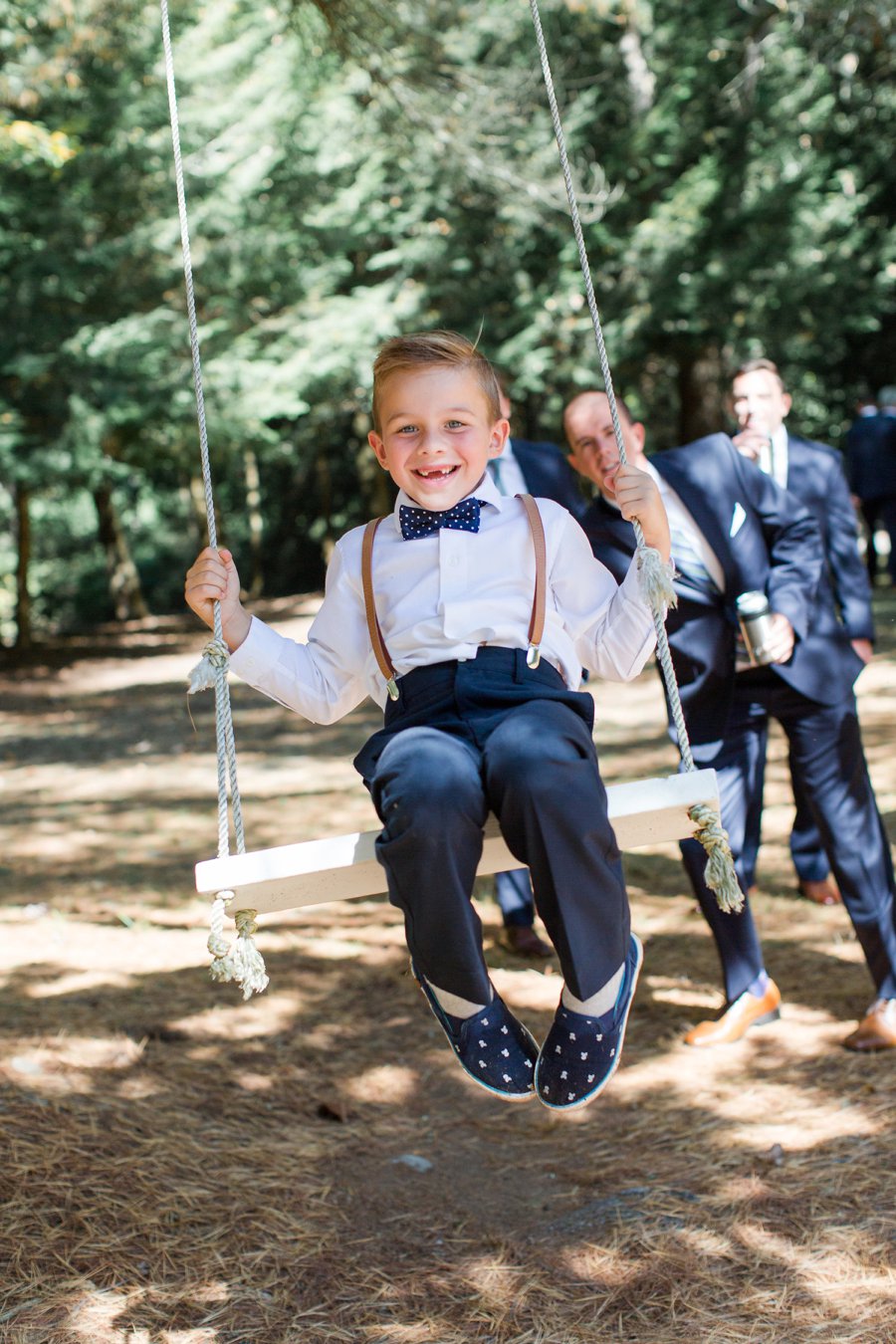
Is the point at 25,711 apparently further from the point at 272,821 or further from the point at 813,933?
the point at 813,933

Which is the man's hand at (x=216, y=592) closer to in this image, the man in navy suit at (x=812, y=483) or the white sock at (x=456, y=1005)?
the white sock at (x=456, y=1005)

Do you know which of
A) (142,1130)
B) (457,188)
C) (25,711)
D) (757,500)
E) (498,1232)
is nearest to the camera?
(498,1232)

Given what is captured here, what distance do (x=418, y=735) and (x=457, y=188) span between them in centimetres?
1451

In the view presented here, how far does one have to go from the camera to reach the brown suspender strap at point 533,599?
113 inches

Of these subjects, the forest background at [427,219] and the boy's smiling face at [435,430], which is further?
the forest background at [427,219]

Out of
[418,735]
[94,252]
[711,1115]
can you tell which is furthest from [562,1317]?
[94,252]

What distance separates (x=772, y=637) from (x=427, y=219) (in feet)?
50.3

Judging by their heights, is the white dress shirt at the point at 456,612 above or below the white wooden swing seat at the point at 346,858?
above

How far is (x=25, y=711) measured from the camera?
475 inches

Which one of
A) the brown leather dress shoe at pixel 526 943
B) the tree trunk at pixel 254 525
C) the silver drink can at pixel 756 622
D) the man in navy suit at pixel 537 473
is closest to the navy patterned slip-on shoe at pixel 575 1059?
the silver drink can at pixel 756 622

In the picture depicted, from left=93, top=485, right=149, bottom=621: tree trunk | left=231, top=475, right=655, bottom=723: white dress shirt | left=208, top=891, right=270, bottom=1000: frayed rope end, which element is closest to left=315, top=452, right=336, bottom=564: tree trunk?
left=93, top=485, right=149, bottom=621: tree trunk

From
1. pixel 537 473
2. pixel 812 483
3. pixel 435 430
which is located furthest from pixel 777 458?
pixel 435 430

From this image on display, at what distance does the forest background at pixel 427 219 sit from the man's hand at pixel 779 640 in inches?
318

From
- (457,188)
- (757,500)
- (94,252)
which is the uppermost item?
(457,188)
